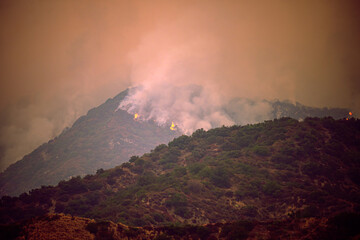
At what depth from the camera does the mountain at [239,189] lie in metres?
43.1

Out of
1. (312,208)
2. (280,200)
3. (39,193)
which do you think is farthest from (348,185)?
(39,193)

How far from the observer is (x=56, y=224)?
108 ft

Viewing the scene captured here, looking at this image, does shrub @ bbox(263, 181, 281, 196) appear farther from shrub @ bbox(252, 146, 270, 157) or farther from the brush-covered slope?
the brush-covered slope

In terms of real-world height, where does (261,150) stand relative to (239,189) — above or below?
above

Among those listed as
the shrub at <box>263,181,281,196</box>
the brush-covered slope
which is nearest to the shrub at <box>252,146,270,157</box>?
the shrub at <box>263,181,281,196</box>

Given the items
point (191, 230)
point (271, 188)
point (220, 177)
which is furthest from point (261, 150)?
point (191, 230)

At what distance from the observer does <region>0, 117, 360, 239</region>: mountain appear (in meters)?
43.1

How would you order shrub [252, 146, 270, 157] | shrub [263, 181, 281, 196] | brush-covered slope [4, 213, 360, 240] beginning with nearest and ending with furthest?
brush-covered slope [4, 213, 360, 240] → shrub [263, 181, 281, 196] → shrub [252, 146, 270, 157]

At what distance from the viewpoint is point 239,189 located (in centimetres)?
6588

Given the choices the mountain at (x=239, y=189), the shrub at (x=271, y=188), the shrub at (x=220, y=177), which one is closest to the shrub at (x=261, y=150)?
the mountain at (x=239, y=189)

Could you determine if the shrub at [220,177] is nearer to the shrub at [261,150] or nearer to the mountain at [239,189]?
the mountain at [239,189]

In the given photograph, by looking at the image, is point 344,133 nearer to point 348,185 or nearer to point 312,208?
point 348,185

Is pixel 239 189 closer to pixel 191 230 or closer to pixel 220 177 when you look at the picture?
pixel 220 177

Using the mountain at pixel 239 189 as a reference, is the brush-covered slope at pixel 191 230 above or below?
below
